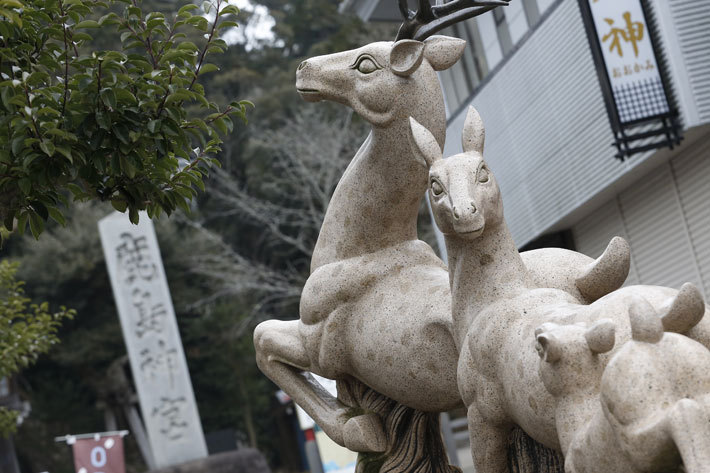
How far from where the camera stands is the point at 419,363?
13.9ft

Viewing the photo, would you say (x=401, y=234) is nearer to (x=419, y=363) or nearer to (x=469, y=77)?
(x=419, y=363)

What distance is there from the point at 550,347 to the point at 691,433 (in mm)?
505

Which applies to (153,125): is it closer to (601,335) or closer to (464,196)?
(464,196)

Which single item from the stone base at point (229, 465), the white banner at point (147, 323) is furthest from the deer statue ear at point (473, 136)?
the white banner at point (147, 323)

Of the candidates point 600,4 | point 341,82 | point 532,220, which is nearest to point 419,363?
point 341,82

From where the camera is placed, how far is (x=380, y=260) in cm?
459

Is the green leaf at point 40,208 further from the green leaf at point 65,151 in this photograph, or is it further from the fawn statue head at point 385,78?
the fawn statue head at point 385,78

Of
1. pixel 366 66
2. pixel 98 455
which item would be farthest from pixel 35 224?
pixel 98 455

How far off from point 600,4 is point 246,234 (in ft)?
64.5

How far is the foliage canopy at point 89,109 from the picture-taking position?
12.7ft

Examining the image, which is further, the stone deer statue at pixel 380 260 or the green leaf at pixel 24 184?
the stone deer statue at pixel 380 260

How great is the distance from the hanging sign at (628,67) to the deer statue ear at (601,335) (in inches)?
307

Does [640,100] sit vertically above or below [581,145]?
above

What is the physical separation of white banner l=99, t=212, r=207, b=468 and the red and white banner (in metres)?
3.10
